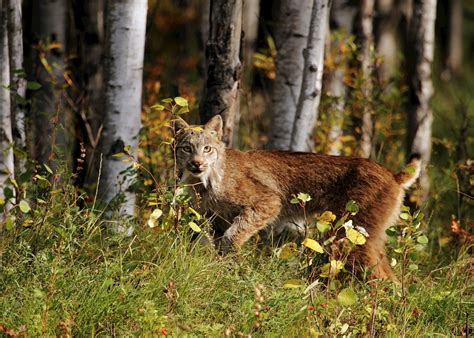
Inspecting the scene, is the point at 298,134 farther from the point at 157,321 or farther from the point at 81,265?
the point at 157,321

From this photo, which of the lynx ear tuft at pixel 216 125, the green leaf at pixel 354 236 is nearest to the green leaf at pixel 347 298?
the green leaf at pixel 354 236

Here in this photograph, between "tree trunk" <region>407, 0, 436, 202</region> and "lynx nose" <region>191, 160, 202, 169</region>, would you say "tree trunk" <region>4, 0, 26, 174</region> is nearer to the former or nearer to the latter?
"lynx nose" <region>191, 160, 202, 169</region>

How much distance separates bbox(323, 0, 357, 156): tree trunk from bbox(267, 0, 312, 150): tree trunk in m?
1.01

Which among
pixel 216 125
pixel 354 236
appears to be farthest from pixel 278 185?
pixel 354 236

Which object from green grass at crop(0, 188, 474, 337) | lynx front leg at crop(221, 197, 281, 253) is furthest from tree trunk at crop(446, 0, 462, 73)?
green grass at crop(0, 188, 474, 337)

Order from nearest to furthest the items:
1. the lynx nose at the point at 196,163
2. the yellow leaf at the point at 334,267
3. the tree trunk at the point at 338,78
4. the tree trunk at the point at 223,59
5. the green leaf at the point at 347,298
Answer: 1. the green leaf at the point at 347,298
2. the yellow leaf at the point at 334,267
3. the lynx nose at the point at 196,163
4. the tree trunk at the point at 223,59
5. the tree trunk at the point at 338,78

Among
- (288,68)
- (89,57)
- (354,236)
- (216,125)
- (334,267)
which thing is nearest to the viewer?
(354,236)

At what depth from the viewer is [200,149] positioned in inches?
273

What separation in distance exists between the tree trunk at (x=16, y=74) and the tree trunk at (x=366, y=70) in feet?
12.5

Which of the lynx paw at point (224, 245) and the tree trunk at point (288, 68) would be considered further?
the tree trunk at point (288, 68)

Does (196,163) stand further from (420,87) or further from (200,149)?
(420,87)

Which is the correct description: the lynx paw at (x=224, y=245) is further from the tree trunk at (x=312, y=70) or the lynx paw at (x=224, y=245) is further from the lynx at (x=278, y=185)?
→ the tree trunk at (x=312, y=70)

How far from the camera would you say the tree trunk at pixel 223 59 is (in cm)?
713

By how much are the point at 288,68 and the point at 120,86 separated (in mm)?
1837
